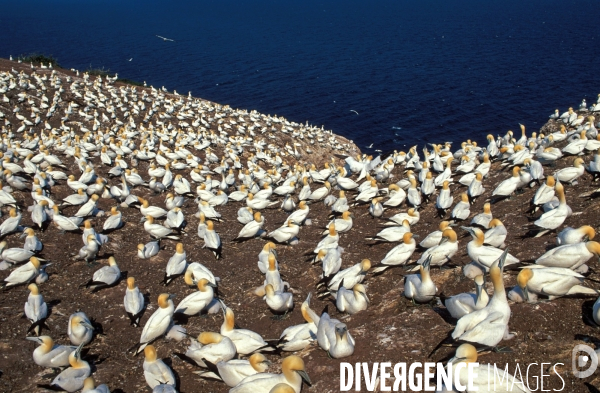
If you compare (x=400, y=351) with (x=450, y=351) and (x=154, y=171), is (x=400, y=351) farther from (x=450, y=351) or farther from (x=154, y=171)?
(x=154, y=171)

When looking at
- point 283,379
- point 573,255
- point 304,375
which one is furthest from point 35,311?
point 573,255

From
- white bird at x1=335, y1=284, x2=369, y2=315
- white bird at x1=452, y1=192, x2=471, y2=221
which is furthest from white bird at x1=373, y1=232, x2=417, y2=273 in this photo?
white bird at x1=452, y1=192, x2=471, y2=221

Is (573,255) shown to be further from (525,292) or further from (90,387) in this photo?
(90,387)

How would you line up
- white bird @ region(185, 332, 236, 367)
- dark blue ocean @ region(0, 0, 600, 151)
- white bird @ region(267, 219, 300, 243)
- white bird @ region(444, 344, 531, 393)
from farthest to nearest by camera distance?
1. dark blue ocean @ region(0, 0, 600, 151)
2. white bird @ region(267, 219, 300, 243)
3. white bird @ region(185, 332, 236, 367)
4. white bird @ region(444, 344, 531, 393)

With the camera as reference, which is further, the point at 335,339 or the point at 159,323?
the point at 159,323

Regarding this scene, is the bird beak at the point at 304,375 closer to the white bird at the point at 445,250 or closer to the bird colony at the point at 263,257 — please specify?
the bird colony at the point at 263,257

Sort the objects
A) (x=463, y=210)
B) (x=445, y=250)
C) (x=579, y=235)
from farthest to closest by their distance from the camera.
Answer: (x=463, y=210) → (x=445, y=250) → (x=579, y=235)

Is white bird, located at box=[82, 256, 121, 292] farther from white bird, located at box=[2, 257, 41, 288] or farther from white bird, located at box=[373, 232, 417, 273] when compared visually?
white bird, located at box=[373, 232, 417, 273]

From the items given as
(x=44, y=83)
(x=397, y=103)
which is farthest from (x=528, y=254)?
(x=397, y=103)

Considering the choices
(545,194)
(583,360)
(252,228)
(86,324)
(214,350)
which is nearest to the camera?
(583,360)
